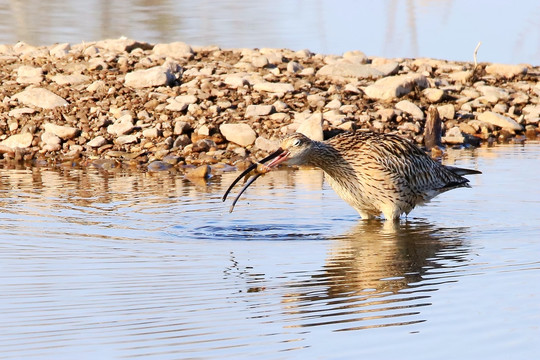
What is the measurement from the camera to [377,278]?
7.84 metres

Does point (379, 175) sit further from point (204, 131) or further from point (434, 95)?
point (434, 95)

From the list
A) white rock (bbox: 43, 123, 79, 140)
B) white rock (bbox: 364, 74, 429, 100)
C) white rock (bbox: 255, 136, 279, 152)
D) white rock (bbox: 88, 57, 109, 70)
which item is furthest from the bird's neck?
white rock (bbox: 88, 57, 109, 70)

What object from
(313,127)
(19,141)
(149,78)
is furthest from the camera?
(149,78)

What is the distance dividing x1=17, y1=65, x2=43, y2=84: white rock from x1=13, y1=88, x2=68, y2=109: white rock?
373 mm

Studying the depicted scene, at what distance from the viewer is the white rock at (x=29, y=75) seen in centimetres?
1608

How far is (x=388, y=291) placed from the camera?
24.2ft

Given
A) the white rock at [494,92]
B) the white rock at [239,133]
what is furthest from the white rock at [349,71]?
the white rock at [239,133]

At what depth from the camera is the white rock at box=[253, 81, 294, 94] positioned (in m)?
15.7

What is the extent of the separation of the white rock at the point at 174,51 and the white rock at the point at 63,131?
2.48 m

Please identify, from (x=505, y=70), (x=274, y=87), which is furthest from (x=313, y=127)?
(x=505, y=70)

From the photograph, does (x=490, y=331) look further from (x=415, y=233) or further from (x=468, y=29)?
(x=468, y=29)

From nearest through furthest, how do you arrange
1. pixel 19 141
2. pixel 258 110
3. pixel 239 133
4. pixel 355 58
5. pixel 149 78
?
1. pixel 239 133
2. pixel 19 141
3. pixel 258 110
4. pixel 149 78
5. pixel 355 58

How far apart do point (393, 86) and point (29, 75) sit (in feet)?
16.8

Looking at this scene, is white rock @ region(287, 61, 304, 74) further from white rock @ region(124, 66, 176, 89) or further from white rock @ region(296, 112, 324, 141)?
white rock @ region(296, 112, 324, 141)
